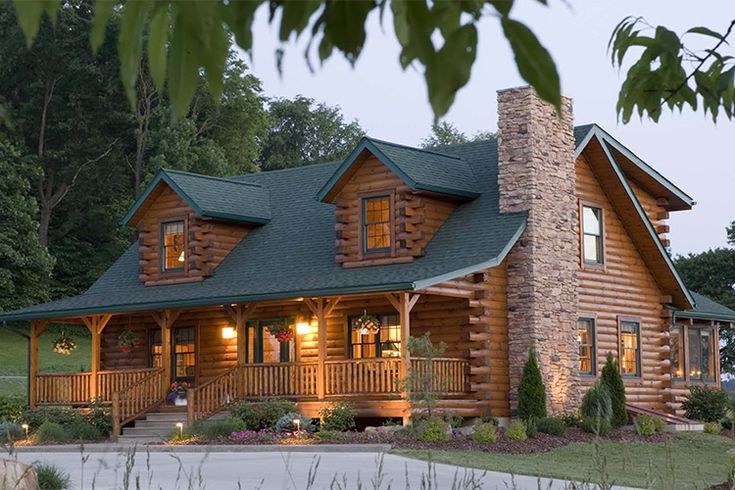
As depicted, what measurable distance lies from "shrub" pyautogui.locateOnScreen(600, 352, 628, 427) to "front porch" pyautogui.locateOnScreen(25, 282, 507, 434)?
7.72ft

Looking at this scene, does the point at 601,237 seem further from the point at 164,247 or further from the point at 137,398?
the point at 137,398

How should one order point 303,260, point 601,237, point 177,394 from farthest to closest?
point 601,237 → point 303,260 → point 177,394

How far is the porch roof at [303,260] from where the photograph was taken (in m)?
24.3

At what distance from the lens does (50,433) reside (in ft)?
84.4

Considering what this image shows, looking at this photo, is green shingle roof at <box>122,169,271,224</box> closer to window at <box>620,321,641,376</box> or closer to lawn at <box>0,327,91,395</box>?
window at <box>620,321,641,376</box>

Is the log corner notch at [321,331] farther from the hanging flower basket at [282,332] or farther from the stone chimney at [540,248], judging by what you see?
the stone chimney at [540,248]

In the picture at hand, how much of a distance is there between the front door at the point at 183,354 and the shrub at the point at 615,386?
947 cm

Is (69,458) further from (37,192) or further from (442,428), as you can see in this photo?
(37,192)

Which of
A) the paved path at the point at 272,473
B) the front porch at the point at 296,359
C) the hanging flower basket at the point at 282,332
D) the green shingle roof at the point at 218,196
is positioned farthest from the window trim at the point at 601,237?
the paved path at the point at 272,473

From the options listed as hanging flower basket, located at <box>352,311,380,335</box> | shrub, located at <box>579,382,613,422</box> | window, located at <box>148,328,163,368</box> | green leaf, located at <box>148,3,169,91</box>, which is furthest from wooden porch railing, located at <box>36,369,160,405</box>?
green leaf, located at <box>148,3,169,91</box>

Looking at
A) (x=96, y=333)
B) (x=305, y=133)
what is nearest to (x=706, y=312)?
(x=96, y=333)

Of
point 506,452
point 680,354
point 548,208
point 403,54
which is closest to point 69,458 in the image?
point 506,452

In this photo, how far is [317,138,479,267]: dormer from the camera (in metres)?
25.4

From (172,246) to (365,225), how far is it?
5471mm
